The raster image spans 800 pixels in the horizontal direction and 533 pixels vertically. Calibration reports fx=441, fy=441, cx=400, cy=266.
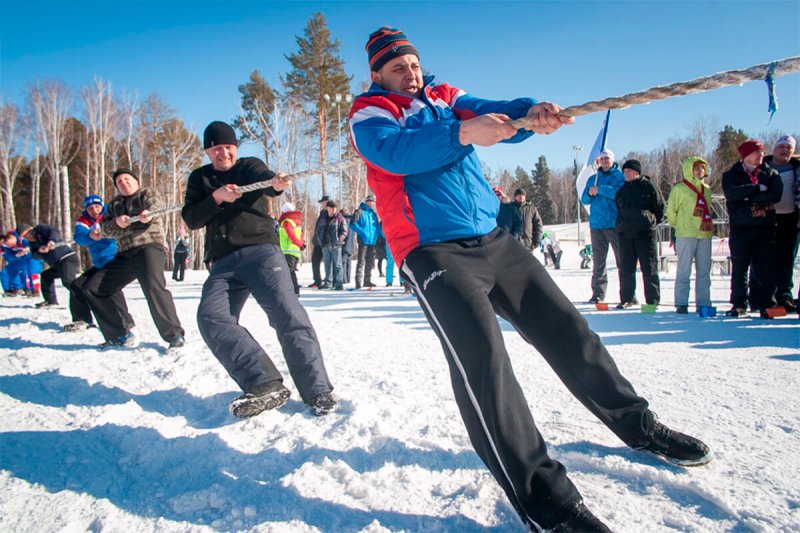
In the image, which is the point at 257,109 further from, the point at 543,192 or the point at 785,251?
the point at 543,192

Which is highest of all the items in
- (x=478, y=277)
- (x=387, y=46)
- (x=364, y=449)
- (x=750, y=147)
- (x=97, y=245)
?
(x=750, y=147)

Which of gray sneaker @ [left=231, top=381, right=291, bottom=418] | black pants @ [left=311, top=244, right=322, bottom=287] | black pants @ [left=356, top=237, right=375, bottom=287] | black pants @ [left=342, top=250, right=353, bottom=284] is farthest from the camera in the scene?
black pants @ [left=342, top=250, right=353, bottom=284]

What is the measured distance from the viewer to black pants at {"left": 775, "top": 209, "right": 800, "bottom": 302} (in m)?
5.64

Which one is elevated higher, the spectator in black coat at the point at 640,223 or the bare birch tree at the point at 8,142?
the bare birch tree at the point at 8,142

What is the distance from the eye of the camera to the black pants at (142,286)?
4562mm

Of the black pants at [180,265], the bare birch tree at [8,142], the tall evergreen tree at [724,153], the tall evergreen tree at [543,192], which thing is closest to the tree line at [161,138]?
the bare birch tree at [8,142]

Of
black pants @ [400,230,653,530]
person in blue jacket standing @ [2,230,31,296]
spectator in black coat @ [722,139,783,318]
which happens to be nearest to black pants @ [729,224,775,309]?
spectator in black coat @ [722,139,783,318]

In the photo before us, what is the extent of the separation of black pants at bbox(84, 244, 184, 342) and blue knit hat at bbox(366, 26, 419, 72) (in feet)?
11.6

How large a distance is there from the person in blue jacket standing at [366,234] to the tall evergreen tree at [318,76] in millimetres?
22086

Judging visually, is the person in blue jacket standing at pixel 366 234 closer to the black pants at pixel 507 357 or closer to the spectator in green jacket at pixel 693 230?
the spectator in green jacket at pixel 693 230

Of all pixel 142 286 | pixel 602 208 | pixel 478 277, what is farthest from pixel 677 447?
pixel 602 208

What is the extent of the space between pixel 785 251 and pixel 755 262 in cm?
41

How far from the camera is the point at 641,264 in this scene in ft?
21.4

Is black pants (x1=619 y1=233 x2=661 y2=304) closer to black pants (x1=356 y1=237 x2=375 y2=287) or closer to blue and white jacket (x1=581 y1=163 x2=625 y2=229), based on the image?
blue and white jacket (x1=581 y1=163 x2=625 y2=229)
